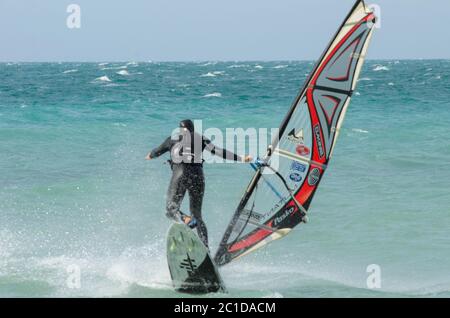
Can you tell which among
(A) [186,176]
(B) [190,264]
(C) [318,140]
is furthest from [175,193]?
(C) [318,140]

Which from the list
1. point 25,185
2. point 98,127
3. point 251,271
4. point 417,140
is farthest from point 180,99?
point 251,271

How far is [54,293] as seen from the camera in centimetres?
763

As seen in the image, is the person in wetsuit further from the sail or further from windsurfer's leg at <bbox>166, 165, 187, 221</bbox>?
the sail

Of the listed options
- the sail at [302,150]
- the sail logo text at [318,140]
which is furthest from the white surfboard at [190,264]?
the sail logo text at [318,140]

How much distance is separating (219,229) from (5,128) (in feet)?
41.9

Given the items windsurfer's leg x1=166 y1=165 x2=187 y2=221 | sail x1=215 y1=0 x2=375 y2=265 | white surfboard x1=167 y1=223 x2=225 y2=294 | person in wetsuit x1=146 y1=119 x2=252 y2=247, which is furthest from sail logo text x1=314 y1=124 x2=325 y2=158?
white surfboard x1=167 y1=223 x2=225 y2=294

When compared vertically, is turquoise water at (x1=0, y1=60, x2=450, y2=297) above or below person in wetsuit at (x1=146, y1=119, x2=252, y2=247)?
below

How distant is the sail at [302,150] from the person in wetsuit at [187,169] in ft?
1.85

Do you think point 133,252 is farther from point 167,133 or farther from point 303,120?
point 167,133

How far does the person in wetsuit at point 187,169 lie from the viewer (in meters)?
7.44

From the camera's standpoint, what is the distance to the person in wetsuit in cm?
744

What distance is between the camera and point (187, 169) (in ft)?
24.6

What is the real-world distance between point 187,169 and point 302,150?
52.6 inches

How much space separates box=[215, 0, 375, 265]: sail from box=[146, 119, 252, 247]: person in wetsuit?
56 cm
